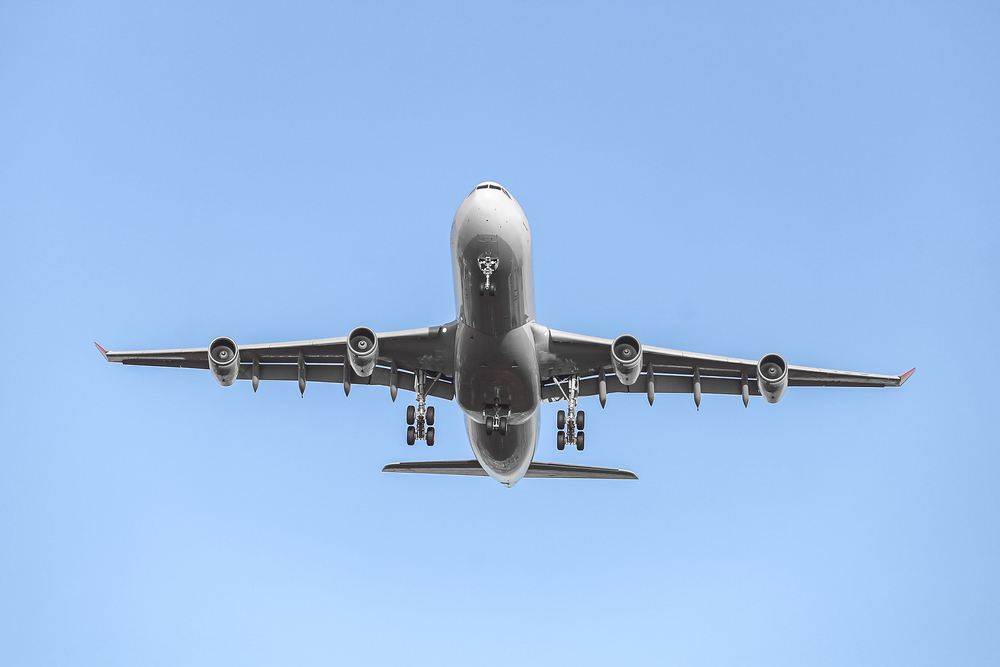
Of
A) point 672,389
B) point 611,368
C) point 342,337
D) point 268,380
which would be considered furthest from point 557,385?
point 268,380

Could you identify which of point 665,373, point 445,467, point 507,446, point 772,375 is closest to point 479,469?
point 445,467

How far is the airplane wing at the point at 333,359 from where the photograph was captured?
34250 mm

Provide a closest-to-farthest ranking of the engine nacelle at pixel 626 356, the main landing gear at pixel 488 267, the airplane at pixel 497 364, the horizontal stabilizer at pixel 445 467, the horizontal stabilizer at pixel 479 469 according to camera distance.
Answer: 1. the main landing gear at pixel 488 267
2. the airplane at pixel 497 364
3. the engine nacelle at pixel 626 356
4. the horizontal stabilizer at pixel 479 469
5. the horizontal stabilizer at pixel 445 467

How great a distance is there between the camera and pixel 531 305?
3234 centimetres

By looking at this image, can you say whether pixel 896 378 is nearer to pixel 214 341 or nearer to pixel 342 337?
pixel 342 337

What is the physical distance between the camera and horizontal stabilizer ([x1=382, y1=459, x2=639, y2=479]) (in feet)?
130

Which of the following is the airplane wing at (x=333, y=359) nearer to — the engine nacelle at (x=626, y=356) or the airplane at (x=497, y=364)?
the airplane at (x=497, y=364)

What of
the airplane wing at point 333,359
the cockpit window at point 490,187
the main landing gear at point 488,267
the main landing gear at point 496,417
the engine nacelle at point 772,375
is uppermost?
the cockpit window at point 490,187

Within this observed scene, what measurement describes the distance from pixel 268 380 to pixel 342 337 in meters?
3.87

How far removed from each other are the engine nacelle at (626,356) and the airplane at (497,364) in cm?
3

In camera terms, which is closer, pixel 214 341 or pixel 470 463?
pixel 214 341

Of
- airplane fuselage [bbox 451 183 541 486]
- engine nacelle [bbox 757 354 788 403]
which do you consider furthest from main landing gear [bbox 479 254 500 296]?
engine nacelle [bbox 757 354 788 403]

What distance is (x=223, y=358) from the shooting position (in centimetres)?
3231

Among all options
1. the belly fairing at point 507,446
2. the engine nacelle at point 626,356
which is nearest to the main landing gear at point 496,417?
the belly fairing at point 507,446
